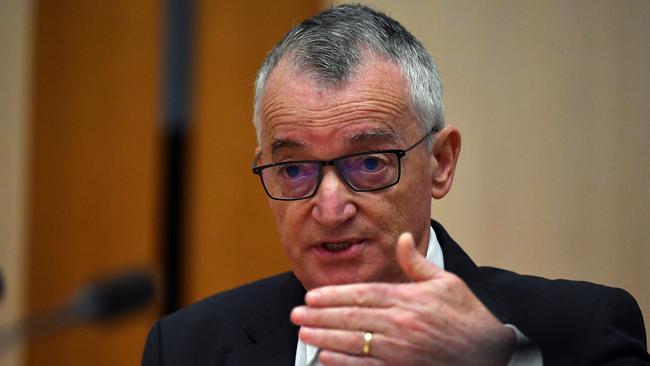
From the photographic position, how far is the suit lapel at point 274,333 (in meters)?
2.49

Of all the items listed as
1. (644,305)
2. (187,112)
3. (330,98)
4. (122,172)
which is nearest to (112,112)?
(122,172)

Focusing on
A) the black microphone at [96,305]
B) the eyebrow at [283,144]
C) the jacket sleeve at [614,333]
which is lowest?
the jacket sleeve at [614,333]

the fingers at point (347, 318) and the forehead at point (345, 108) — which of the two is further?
the forehead at point (345, 108)

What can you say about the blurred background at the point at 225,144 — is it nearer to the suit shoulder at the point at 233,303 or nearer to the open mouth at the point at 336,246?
the suit shoulder at the point at 233,303

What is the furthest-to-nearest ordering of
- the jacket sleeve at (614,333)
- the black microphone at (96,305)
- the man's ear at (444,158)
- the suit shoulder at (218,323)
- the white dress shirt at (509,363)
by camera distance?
the suit shoulder at (218,323), the man's ear at (444,158), the jacket sleeve at (614,333), the white dress shirt at (509,363), the black microphone at (96,305)

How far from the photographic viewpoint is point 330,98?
2.30 metres

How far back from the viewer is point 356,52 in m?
2.35

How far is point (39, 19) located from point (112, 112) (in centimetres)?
58

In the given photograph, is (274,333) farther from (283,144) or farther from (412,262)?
(412,262)

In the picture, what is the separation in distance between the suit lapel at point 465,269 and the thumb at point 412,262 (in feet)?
1.97

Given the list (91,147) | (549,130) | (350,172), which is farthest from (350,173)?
(91,147)

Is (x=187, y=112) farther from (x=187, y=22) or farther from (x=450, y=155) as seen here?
(x=450, y=155)

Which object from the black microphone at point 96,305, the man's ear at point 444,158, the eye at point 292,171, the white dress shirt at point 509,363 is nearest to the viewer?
the black microphone at point 96,305

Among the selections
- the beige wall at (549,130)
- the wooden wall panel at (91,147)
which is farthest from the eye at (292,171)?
the wooden wall panel at (91,147)
